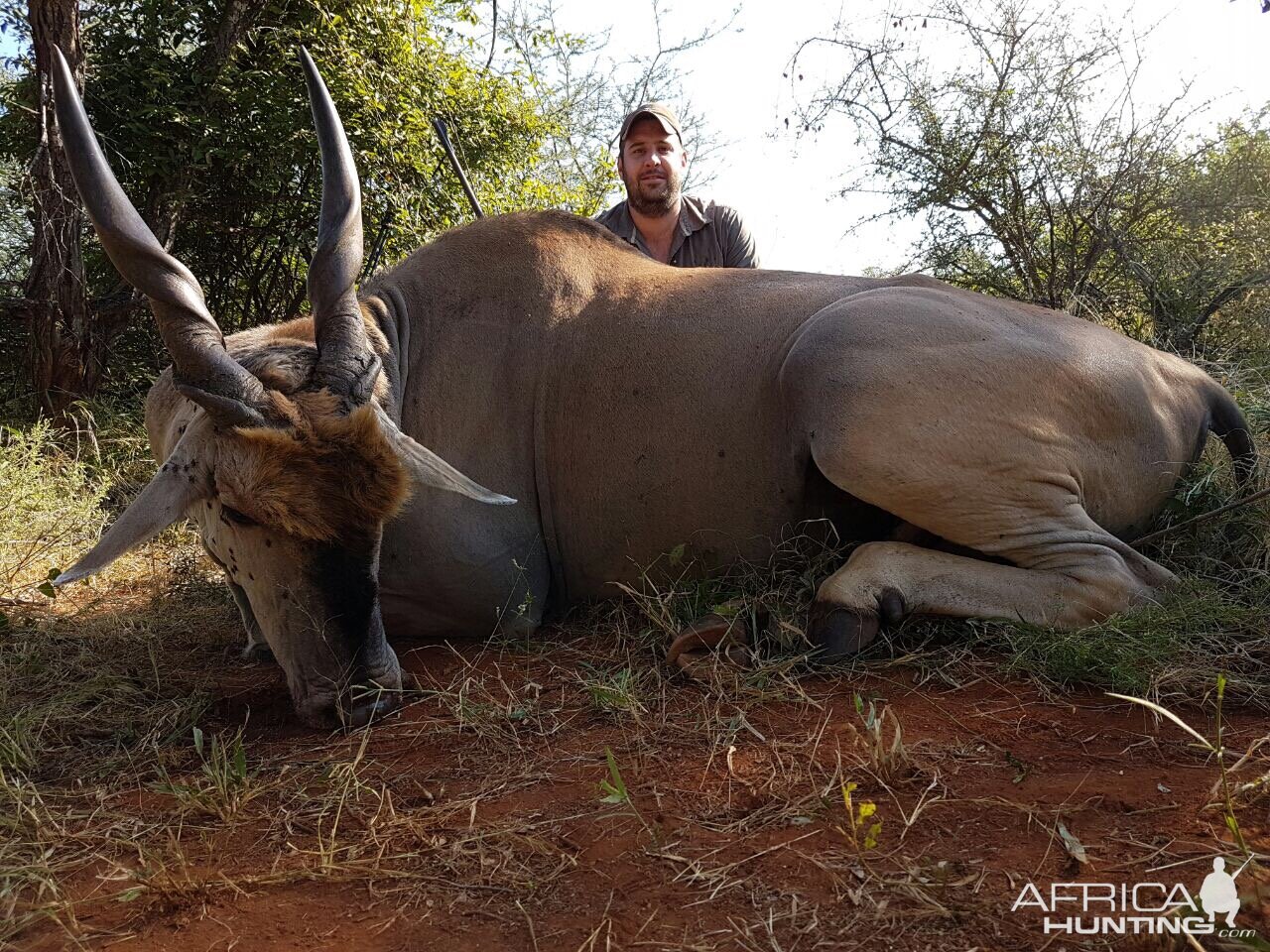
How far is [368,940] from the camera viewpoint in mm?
1786

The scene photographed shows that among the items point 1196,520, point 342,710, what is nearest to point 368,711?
point 342,710

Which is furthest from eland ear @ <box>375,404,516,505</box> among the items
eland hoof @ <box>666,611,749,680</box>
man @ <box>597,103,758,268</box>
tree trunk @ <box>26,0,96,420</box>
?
tree trunk @ <box>26,0,96,420</box>

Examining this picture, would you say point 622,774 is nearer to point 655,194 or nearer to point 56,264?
point 655,194

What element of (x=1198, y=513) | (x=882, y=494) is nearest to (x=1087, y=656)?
(x=882, y=494)

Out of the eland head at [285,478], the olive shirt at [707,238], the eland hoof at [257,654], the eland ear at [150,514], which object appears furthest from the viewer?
the olive shirt at [707,238]

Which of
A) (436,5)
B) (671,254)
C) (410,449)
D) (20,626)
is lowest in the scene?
(20,626)

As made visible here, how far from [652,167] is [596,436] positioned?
3.28m

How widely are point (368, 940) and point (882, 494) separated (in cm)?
208

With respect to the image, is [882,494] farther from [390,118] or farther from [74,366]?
[390,118]

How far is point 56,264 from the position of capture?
639 cm

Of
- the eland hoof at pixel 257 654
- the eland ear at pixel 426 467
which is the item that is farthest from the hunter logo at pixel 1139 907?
the eland hoof at pixel 257 654

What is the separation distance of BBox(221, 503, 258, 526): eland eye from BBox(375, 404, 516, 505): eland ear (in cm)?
47

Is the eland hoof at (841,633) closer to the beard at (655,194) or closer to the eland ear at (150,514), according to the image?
the eland ear at (150,514)

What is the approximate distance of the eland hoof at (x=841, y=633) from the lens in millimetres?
3018
